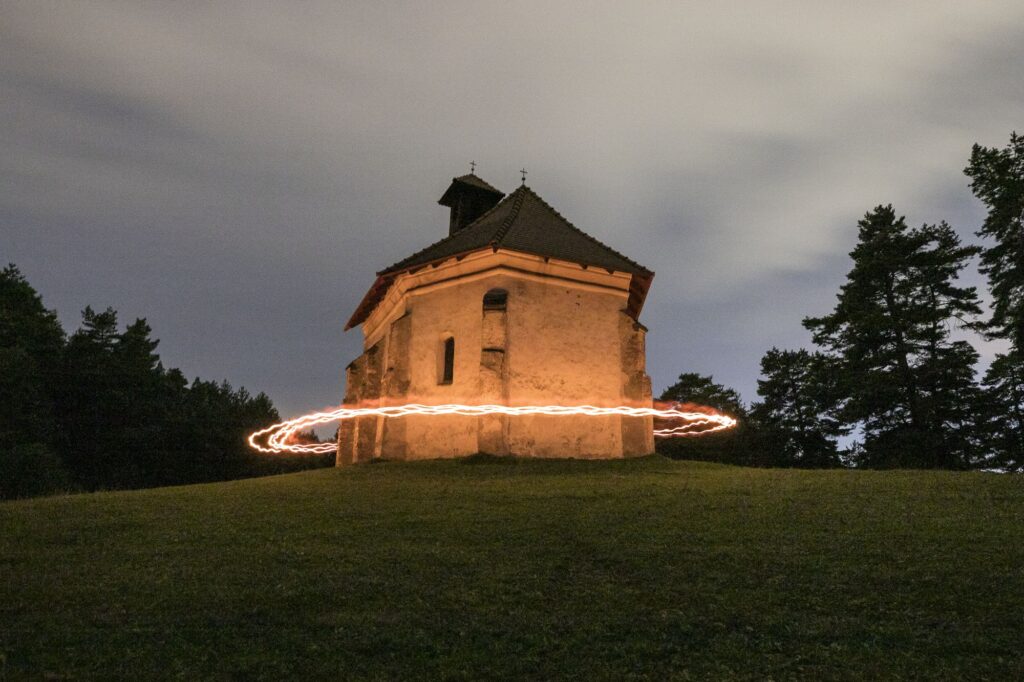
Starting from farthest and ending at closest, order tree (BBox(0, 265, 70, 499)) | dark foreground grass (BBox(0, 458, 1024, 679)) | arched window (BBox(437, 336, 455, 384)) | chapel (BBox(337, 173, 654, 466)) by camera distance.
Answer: tree (BBox(0, 265, 70, 499)), arched window (BBox(437, 336, 455, 384)), chapel (BBox(337, 173, 654, 466)), dark foreground grass (BBox(0, 458, 1024, 679))

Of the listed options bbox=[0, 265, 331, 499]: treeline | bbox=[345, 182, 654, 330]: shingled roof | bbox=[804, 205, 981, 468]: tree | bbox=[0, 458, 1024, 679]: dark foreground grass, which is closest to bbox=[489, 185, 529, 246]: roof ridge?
bbox=[345, 182, 654, 330]: shingled roof

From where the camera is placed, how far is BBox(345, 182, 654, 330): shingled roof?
23.2m

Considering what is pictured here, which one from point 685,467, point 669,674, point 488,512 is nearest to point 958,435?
point 685,467

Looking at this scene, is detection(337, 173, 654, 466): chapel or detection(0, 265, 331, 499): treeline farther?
detection(0, 265, 331, 499): treeline

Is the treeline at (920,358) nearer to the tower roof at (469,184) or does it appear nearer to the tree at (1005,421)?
the tree at (1005,421)

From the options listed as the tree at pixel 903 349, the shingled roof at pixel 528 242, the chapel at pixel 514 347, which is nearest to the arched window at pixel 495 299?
the chapel at pixel 514 347

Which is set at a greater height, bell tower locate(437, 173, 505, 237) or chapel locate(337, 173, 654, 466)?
bell tower locate(437, 173, 505, 237)

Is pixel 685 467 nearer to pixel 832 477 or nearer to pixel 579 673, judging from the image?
pixel 832 477

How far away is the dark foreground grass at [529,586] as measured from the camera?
605cm

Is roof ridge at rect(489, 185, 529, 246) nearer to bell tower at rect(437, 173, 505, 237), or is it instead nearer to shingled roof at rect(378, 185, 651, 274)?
shingled roof at rect(378, 185, 651, 274)

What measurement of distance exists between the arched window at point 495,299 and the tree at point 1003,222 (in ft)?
80.6

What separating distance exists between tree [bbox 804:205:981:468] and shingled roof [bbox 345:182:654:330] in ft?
50.9

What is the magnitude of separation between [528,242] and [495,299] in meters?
2.67

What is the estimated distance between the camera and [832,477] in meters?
16.4
